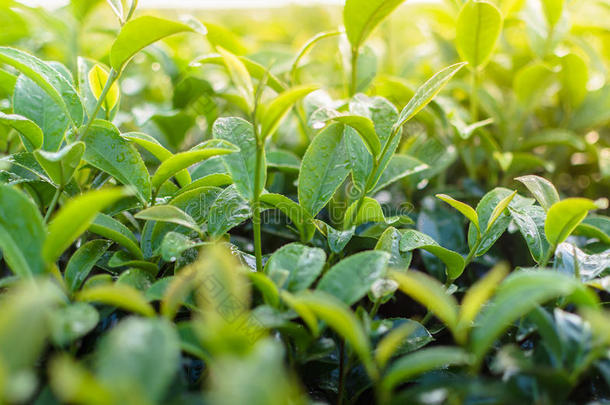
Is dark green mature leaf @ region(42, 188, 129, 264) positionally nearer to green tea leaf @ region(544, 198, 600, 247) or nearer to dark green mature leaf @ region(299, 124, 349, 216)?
dark green mature leaf @ region(299, 124, 349, 216)

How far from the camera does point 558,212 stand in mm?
632

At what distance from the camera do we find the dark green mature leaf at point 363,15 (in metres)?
0.79

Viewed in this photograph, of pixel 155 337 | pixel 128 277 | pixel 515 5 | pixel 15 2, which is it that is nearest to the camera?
pixel 155 337

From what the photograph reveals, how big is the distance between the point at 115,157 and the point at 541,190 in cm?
59

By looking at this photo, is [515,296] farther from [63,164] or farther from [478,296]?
[63,164]

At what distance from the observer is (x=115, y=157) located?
74cm

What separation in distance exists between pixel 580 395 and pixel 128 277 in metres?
0.59

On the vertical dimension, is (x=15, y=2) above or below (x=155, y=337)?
→ above

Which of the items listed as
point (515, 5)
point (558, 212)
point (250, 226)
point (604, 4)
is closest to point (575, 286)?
point (558, 212)

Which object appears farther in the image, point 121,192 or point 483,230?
point 483,230

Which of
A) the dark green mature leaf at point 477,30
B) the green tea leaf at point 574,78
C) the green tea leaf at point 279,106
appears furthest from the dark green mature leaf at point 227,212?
the green tea leaf at point 574,78

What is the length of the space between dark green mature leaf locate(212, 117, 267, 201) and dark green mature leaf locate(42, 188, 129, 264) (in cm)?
16

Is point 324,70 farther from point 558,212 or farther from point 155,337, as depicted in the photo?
point 155,337

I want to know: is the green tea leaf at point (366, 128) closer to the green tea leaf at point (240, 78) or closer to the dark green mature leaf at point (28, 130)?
the green tea leaf at point (240, 78)
